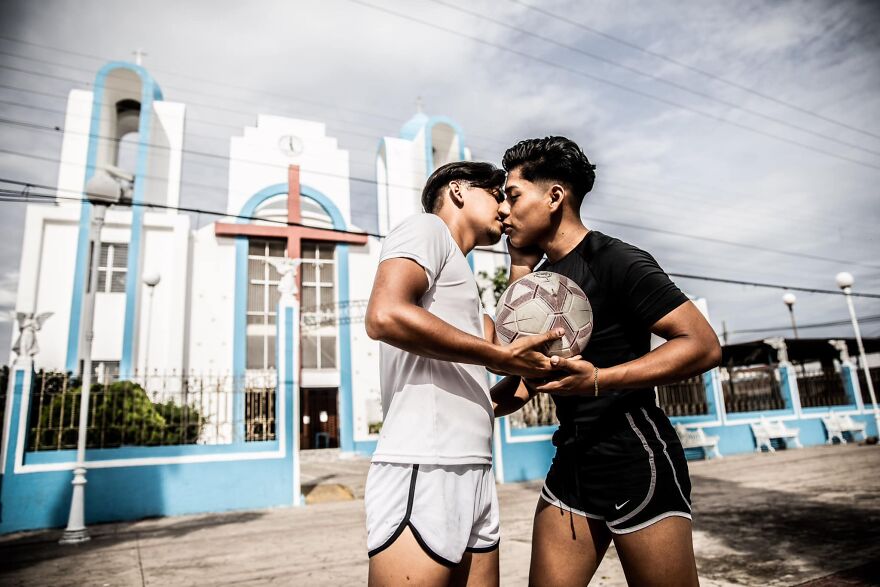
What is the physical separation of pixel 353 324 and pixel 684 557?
18.4 meters

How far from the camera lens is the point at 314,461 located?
17.8 meters

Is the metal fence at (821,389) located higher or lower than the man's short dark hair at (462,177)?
lower

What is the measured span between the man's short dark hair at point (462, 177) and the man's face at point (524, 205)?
0.23 ft

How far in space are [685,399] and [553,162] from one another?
1461cm

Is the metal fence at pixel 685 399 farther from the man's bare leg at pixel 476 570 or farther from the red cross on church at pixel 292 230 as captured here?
the man's bare leg at pixel 476 570

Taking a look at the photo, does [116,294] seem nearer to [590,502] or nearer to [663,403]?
[663,403]

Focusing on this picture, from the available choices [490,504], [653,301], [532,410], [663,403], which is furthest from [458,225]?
[663,403]

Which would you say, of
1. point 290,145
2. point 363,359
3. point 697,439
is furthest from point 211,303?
point 697,439

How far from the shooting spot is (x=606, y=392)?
1904mm

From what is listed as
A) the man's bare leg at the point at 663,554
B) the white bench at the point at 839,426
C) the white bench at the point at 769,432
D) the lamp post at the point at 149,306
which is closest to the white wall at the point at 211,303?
the lamp post at the point at 149,306

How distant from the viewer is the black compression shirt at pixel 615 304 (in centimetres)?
183

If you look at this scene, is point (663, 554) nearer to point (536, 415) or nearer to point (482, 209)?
point (482, 209)

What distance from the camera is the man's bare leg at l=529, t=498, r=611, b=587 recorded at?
6.27 ft

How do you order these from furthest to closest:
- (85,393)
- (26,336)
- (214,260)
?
1. (214,260)
2. (26,336)
3. (85,393)
